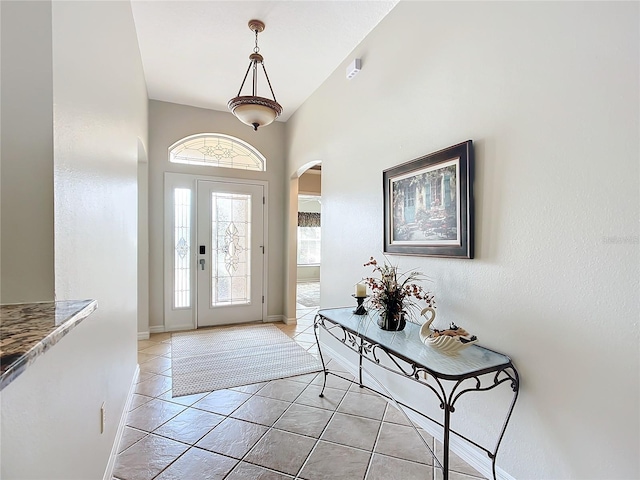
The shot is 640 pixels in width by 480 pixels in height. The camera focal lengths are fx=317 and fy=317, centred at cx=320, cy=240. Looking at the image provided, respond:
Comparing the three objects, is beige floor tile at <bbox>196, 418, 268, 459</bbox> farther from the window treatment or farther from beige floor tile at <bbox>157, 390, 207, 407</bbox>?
the window treatment

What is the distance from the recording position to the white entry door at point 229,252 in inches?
178

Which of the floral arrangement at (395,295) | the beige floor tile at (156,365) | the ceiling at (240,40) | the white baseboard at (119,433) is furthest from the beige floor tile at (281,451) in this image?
the ceiling at (240,40)

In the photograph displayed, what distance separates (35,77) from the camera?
3.25 ft

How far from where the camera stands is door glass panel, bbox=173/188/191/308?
173 inches

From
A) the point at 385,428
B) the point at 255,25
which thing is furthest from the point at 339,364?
the point at 255,25

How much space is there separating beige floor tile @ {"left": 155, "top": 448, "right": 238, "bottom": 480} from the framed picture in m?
1.76

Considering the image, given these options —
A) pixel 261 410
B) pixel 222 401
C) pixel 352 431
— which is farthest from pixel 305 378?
pixel 352 431

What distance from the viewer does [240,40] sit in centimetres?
293

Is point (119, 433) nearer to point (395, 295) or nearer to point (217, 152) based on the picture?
point (395, 295)

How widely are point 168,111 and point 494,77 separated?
13.3 feet

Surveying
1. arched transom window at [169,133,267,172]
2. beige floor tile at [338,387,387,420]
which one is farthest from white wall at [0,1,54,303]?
arched transom window at [169,133,267,172]

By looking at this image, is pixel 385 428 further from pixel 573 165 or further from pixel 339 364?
pixel 573 165

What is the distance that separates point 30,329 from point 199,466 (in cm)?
155

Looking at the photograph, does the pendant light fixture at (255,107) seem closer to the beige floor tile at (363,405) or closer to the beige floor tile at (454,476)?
the beige floor tile at (363,405)
